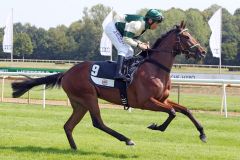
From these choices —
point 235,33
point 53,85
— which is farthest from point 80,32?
point 53,85

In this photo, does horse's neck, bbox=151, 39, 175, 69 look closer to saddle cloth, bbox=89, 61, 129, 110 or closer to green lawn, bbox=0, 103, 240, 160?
saddle cloth, bbox=89, 61, 129, 110

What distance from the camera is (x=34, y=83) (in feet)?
28.9

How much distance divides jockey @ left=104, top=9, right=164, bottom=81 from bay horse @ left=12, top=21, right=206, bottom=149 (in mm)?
243

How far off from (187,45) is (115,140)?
2.15 m

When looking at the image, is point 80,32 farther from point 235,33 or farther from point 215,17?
point 215,17

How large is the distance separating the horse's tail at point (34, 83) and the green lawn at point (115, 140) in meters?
0.75

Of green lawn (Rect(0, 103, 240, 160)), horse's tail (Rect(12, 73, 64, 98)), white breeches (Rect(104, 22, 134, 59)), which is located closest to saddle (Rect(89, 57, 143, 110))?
white breeches (Rect(104, 22, 134, 59))

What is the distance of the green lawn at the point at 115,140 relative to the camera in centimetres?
735

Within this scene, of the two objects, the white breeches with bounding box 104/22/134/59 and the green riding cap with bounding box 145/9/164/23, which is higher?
the green riding cap with bounding box 145/9/164/23

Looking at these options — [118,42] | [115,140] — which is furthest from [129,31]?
[115,140]

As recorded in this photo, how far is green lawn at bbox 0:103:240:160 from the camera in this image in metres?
7.35

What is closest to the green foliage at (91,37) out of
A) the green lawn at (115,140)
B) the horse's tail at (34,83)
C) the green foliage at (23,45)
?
the green foliage at (23,45)

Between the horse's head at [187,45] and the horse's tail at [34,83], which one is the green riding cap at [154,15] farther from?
the horse's tail at [34,83]

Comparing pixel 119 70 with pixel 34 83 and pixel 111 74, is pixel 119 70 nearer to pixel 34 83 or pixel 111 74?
pixel 111 74
